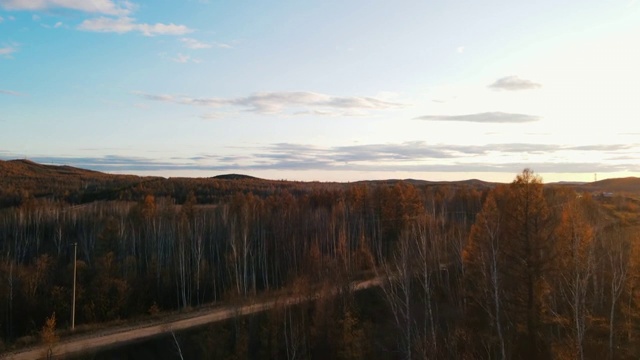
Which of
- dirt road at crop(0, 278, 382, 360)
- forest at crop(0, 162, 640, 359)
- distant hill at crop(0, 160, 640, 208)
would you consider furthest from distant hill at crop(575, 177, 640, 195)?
dirt road at crop(0, 278, 382, 360)

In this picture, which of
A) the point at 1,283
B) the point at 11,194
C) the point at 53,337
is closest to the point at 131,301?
the point at 1,283

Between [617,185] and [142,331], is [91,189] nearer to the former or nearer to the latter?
[142,331]

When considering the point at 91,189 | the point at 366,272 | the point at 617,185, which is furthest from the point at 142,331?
the point at 617,185

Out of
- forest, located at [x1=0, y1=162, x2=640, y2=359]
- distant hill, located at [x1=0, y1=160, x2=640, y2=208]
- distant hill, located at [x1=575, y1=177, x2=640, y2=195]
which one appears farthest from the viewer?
distant hill, located at [x1=575, y1=177, x2=640, y2=195]

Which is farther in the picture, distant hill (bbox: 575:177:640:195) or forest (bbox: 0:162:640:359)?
distant hill (bbox: 575:177:640:195)

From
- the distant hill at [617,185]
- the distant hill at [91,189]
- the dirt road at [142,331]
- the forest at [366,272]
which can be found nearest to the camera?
the forest at [366,272]

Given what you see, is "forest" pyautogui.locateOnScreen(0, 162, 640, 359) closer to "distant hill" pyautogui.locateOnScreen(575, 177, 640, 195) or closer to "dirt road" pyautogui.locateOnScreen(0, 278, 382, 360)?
"dirt road" pyautogui.locateOnScreen(0, 278, 382, 360)

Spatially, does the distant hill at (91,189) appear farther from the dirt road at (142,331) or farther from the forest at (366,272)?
the dirt road at (142,331)

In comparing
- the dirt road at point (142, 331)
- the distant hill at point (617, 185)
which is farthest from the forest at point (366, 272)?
the distant hill at point (617, 185)
